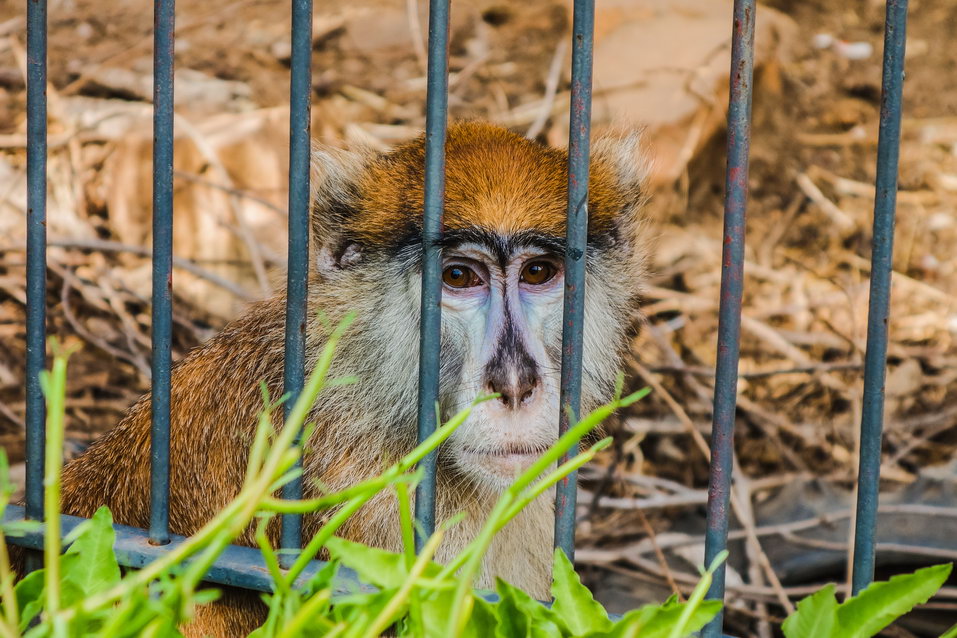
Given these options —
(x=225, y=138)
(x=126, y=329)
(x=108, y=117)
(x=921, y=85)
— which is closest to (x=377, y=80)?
(x=225, y=138)

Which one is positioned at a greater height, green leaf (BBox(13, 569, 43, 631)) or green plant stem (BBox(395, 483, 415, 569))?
green plant stem (BBox(395, 483, 415, 569))

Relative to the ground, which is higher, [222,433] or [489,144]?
[489,144]

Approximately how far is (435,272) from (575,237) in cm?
26

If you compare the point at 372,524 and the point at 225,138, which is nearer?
the point at 372,524

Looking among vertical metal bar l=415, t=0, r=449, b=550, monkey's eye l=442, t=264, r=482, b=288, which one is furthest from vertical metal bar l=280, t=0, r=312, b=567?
monkey's eye l=442, t=264, r=482, b=288

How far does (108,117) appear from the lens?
5383 millimetres

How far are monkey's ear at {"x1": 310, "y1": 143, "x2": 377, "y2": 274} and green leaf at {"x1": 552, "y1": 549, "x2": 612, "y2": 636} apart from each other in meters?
1.42

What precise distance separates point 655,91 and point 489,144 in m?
3.31

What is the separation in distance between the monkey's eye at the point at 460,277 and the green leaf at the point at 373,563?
1.32 m

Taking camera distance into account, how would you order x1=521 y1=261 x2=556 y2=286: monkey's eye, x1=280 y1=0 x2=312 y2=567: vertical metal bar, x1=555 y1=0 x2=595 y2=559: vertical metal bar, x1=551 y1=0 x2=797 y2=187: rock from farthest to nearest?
x1=551 y1=0 x2=797 y2=187: rock < x1=521 y1=261 x2=556 y2=286: monkey's eye < x1=280 y1=0 x2=312 y2=567: vertical metal bar < x1=555 y1=0 x2=595 y2=559: vertical metal bar

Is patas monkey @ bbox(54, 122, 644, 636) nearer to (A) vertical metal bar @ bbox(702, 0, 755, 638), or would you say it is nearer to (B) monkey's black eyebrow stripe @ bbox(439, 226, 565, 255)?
(B) monkey's black eyebrow stripe @ bbox(439, 226, 565, 255)

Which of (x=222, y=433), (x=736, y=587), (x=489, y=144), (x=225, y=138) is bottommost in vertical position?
(x=736, y=587)

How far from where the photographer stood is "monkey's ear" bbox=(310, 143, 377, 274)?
2.61 m

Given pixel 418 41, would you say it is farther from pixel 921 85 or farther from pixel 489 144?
pixel 489 144
